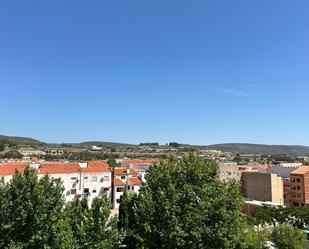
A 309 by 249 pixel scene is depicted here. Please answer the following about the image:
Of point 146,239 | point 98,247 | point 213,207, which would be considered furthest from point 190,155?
point 98,247

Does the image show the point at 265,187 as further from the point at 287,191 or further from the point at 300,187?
the point at 300,187

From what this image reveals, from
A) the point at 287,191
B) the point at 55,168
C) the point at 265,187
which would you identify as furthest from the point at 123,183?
the point at 287,191

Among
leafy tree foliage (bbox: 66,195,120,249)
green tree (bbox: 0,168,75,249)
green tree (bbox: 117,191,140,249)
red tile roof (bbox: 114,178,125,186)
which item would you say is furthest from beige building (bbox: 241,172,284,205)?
green tree (bbox: 0,168,75,249)

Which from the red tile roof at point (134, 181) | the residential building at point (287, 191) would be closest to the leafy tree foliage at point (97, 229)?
the red tile roof at point (134, 181)

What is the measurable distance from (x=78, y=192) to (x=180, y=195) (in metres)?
38.3

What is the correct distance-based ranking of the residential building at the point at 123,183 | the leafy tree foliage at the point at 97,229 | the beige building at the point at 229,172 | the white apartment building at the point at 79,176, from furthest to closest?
the beige building at the point at 229,172, the residential building at the point at 123,183, the white apartment building at the point at 79,176, the leafy tree foliage at the point at 97,229

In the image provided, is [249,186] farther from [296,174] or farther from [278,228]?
[278,228]

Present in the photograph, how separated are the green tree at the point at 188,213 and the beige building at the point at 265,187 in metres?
62.3

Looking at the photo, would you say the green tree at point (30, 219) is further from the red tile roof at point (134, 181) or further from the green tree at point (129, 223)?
the red tile roof at point (134, 181)

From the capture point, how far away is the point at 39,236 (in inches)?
877

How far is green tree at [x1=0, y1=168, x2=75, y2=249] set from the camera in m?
22.4

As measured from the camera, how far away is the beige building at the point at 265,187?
3376 inches

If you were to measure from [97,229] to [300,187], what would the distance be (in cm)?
7219

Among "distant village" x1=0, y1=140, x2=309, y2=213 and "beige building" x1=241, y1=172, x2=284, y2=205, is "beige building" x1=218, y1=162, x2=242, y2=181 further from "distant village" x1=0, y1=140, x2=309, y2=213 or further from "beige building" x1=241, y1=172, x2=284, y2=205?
"beige building" x1=241, y1=172, x2=284, y2=205
